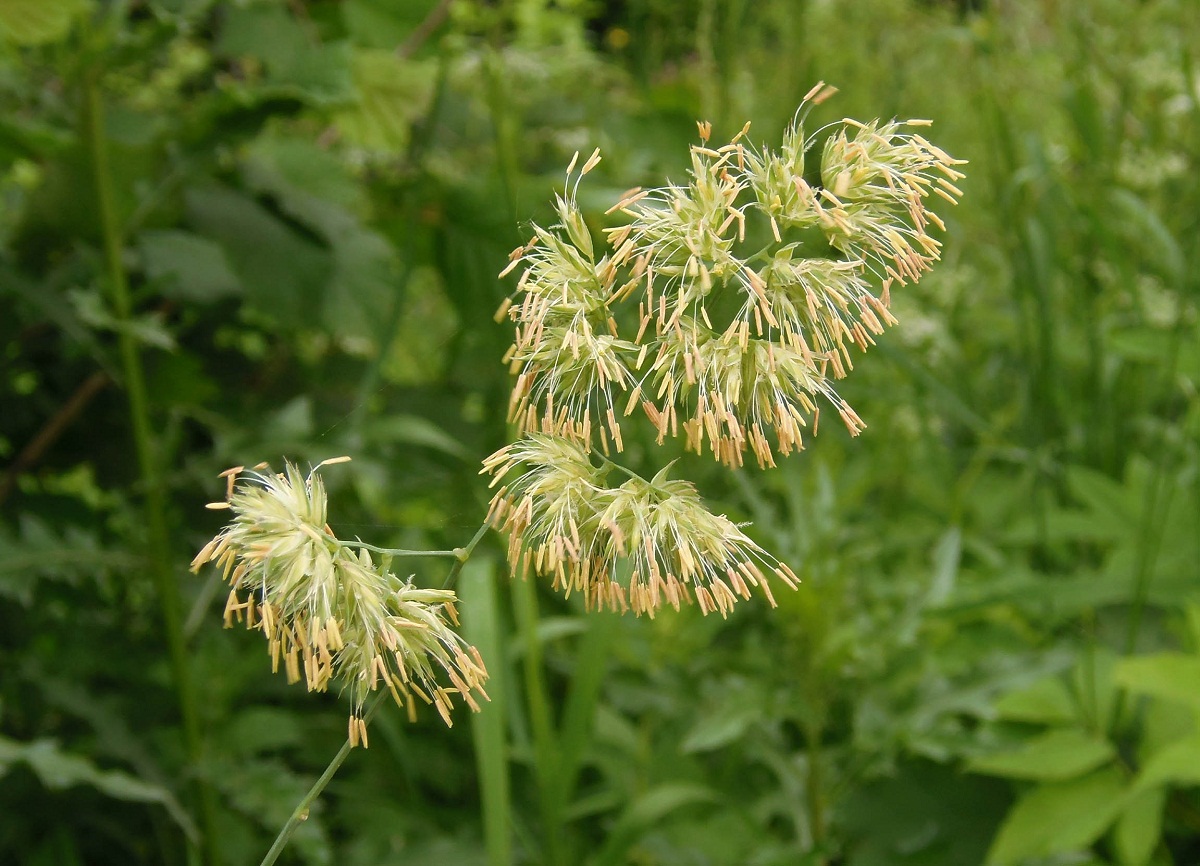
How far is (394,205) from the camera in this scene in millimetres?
2184

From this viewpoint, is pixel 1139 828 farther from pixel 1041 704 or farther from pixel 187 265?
pixel 187 265

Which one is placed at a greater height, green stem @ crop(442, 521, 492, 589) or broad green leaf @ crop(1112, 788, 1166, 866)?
green stem @ crop(442, 521, 492, 589)

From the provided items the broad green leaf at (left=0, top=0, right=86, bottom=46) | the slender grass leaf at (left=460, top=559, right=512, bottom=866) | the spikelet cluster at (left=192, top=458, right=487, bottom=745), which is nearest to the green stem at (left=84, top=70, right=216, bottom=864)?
the broad green leaf at (left=0, top=0, right=86, bottom=46)

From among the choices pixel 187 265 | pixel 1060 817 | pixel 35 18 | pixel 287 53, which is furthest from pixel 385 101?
pixel 1060 817

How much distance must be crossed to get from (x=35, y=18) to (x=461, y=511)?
0.77 metres

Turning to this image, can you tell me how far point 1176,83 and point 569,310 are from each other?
232 cm

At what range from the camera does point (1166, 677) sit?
1451 millimetres

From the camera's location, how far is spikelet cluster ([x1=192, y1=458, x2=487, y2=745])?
56cm

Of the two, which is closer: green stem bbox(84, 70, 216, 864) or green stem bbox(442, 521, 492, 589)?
green stem bbox(442, 521, 492, 589)

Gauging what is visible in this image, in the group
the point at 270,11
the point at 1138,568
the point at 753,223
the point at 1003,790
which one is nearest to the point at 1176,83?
the point at 1138,568

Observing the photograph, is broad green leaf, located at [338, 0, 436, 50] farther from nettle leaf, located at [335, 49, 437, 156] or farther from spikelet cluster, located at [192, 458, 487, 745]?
spikelet cluster, located at [192, 458, 487, 745]

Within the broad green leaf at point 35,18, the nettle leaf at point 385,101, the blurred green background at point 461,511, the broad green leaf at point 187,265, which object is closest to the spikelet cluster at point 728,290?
the blurred green background at point 461,511

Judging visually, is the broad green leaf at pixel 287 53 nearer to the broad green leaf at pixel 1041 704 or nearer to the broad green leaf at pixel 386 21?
the broad green leaf at pixel 386 21

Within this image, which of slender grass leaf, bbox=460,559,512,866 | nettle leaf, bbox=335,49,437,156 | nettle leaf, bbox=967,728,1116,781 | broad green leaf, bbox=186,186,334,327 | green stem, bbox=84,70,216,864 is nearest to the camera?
slender grass leaf, bbox=460,559,512,866
